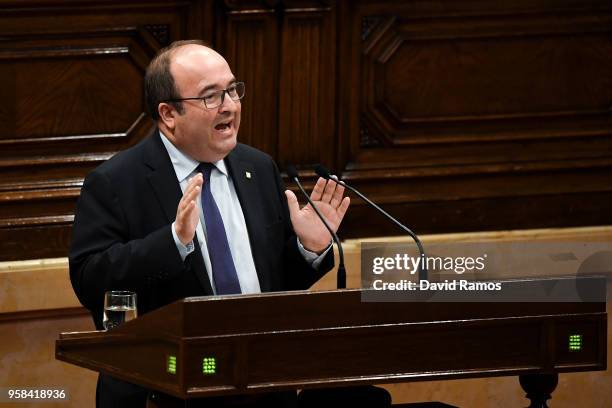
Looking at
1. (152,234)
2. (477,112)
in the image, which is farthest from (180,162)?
(477,112)

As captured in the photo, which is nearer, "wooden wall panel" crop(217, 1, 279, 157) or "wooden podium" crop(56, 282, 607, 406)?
"wooden podium" crop(56, 282, 607, 406)

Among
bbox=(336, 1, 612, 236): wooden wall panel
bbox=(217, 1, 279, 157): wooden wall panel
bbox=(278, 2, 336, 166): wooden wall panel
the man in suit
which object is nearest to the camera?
the man in suit

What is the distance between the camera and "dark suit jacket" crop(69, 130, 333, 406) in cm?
387

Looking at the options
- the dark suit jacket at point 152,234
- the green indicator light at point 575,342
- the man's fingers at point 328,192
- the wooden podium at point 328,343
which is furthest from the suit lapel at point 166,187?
the green indicator light at point 575,342

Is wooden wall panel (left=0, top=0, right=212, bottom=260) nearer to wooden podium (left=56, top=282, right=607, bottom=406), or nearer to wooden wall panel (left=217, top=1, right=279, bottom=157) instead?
wooden wall panel (left=217, top=1, right=279, bottom=157)

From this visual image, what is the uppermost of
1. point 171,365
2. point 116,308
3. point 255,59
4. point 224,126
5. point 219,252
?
point 255,59

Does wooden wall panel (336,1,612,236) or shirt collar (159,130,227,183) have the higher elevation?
wooden wall panel (336,1,612,236)

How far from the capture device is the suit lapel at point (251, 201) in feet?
13.6

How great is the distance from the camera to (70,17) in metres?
5.23

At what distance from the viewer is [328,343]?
11.4ft

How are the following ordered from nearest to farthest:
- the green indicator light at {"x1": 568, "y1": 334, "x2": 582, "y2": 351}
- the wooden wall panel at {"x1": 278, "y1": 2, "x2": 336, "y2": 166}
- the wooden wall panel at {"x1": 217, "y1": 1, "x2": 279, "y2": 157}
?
the green indicator light at {"x1": 568, "y1": 334, "x2": 582, "y2": 351}
the wooden wall panel at {"x1": 217, "y1": 1, "x2": 279, "y2": 157}
the wooden wall panel at {"x1": 278, "y1": 2, "x2": 336, "y2": 166}

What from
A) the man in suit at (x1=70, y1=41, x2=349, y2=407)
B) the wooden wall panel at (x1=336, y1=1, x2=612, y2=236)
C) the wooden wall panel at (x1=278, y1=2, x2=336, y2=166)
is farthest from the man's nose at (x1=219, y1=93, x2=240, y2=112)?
the wooden wall panel at (x1=336, y1=1, x2=612, y2=236)

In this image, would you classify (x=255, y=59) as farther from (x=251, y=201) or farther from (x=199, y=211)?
(x=199, y=211)

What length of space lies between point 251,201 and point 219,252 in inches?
9.3
